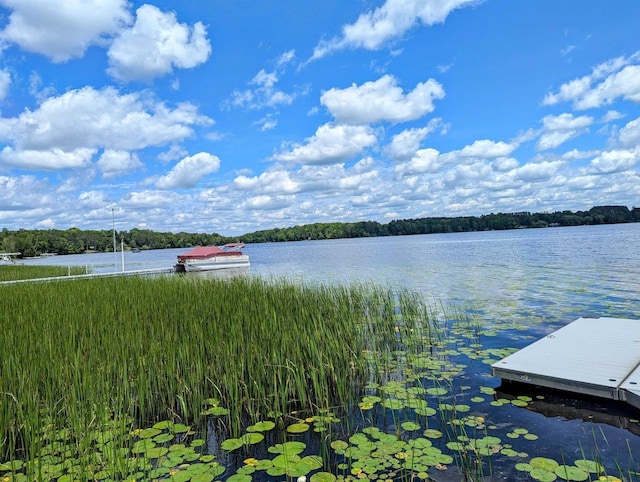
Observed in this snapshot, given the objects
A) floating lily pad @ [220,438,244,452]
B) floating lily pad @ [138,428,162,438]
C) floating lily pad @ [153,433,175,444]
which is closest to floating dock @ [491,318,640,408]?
floating lily pad @ [220,438,244,452]

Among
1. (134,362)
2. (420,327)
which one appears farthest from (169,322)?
(420,327)

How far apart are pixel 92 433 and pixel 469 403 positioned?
12.7 feet

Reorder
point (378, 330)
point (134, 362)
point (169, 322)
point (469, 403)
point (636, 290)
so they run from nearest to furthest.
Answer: point (469, 403), point (134, 362), point (169, 322), point (378, 330), point (636, 290)

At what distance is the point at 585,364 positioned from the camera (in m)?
5.09

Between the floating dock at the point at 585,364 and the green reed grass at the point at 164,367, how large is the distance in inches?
79.8

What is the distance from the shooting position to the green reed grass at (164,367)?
384cm

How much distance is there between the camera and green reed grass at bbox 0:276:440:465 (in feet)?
12.6

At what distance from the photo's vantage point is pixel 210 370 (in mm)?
5098

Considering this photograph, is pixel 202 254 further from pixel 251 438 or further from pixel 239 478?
pixel 239 478

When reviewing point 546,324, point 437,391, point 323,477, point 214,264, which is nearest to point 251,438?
point 323,477

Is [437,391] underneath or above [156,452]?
underneath

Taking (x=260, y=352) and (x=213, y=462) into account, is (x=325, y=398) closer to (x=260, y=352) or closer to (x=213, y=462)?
(x=260, y=352)

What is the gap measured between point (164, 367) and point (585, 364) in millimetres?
5151

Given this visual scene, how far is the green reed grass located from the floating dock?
2.03 meters
